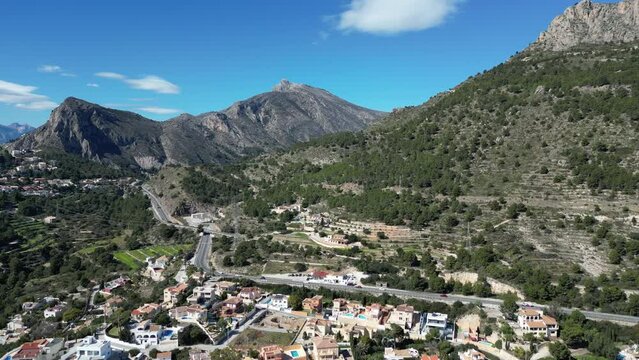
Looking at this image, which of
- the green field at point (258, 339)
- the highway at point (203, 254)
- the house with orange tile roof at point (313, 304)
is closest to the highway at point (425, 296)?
the highway at point (203, 254)

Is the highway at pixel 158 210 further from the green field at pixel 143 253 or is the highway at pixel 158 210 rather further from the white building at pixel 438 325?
the white building at pixel 438 325

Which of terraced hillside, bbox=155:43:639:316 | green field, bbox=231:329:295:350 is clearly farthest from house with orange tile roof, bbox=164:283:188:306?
terraced hillside, bbox=155:43:639:316

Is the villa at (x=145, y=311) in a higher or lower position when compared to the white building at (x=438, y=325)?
lower

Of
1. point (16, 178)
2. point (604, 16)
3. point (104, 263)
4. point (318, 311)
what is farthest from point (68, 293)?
point (604, 16)

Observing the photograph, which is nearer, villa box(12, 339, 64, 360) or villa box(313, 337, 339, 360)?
villa box(313, 337, 339, 360)

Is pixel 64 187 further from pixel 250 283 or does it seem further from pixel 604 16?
pixel 604 16

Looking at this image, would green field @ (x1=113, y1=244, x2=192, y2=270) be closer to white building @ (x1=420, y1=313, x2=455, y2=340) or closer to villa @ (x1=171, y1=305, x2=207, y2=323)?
villa @ (x1=171, y1=305, x2=207, y2=323)
